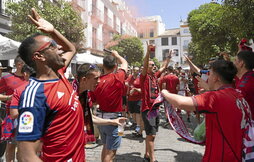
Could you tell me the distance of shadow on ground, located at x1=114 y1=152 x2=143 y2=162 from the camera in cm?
479

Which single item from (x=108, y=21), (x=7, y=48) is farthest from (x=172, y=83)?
(x=108, y=21)

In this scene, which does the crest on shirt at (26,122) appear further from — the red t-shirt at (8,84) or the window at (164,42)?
the window at (164,42)

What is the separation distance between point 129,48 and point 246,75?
28.1 meters

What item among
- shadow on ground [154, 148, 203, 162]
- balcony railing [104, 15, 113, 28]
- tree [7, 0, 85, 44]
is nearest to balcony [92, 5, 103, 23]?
balcony railing [104, 15, 113, 28]

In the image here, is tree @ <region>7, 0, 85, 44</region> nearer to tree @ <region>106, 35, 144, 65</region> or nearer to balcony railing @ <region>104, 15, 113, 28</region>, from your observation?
balcony railing @ <region>104, 15, 113, 28</region>

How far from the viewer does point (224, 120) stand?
6.39 feet

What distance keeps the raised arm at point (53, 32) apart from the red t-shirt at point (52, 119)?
0.58 meters

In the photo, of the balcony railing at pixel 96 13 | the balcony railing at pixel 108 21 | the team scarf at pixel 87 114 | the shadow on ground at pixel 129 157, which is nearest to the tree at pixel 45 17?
the shadow on ground at pixel 129 157

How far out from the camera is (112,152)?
140 inches

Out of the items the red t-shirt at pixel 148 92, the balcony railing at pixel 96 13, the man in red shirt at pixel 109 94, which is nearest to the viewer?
the man in red shirt at pixel 109 94

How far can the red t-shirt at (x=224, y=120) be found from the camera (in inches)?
76.1

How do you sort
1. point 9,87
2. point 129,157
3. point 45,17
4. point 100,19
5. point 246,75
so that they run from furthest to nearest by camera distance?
point 100,19 → point 45,17 → point 129,157 → point 9,87 → point 246,75

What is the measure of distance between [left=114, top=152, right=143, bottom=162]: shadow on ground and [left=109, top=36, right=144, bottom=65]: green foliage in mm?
24687

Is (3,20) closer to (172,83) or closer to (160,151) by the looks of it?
(172,83)
